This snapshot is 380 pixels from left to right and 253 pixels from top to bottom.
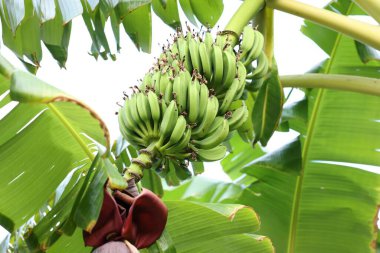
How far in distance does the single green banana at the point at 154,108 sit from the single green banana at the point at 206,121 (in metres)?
0.07

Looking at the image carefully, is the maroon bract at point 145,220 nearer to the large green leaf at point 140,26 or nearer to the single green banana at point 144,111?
the single green banana at point 144,111

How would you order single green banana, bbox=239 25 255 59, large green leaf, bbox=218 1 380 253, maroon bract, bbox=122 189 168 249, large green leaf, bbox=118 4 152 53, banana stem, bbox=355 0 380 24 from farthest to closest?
1. large green leaf, bbox=218 1 380 253
2. large green leaf, bbox=118 4 152 53
3. banana stem, bbox=355 0 380 24
4. single green banana, bbox=239 25 255 59
5. maroon bract, bbox=122 189 168 249

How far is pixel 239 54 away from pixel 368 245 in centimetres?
78

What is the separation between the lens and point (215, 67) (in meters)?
1.16

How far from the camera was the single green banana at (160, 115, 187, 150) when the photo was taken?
3.34 ft

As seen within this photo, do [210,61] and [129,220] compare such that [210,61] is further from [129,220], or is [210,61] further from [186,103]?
[129,220]

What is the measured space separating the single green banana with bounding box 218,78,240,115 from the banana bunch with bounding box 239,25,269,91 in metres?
0.11

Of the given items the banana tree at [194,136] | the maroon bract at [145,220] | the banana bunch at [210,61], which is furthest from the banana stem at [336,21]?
the maroon bract at [145,220]

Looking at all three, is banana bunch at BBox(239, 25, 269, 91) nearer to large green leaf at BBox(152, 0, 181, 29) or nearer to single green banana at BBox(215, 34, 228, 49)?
single green banana at BBox(215, 34, 228, 49)

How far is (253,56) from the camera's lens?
49.6 inches

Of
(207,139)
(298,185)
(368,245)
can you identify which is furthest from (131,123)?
(368,245)

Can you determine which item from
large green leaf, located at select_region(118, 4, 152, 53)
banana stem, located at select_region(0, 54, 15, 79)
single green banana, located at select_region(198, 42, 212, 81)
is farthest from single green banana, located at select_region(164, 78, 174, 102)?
large green leaf, located at select_region(118, 4, 152, 53)

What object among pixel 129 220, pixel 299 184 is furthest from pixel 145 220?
pixel 299 184

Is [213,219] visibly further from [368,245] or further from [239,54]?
[368,245]
